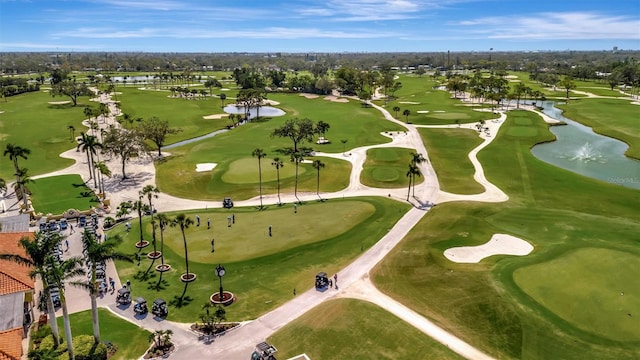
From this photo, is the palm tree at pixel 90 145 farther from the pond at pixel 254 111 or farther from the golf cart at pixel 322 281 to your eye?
the pond at pixel 254 111

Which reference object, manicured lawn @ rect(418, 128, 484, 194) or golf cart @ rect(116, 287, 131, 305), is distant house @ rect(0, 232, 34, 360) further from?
manicured lawn @ rect(418, 128, 484, 194)

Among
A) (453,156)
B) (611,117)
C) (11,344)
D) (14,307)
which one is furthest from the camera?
(611,117)

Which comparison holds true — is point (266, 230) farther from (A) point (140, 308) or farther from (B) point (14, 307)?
(B) point (14, 307)

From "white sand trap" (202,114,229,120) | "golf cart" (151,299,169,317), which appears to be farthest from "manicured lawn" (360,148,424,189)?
"white sand trap" (202,114,229,120)

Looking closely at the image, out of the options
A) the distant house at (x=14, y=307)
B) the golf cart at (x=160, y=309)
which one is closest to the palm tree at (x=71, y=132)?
the distant house at (x=14, y=307)

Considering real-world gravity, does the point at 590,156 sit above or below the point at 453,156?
below

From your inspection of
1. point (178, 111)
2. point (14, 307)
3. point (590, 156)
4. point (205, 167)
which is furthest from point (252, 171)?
point (178, 111)

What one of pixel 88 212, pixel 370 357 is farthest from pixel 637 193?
pixel 88 212
